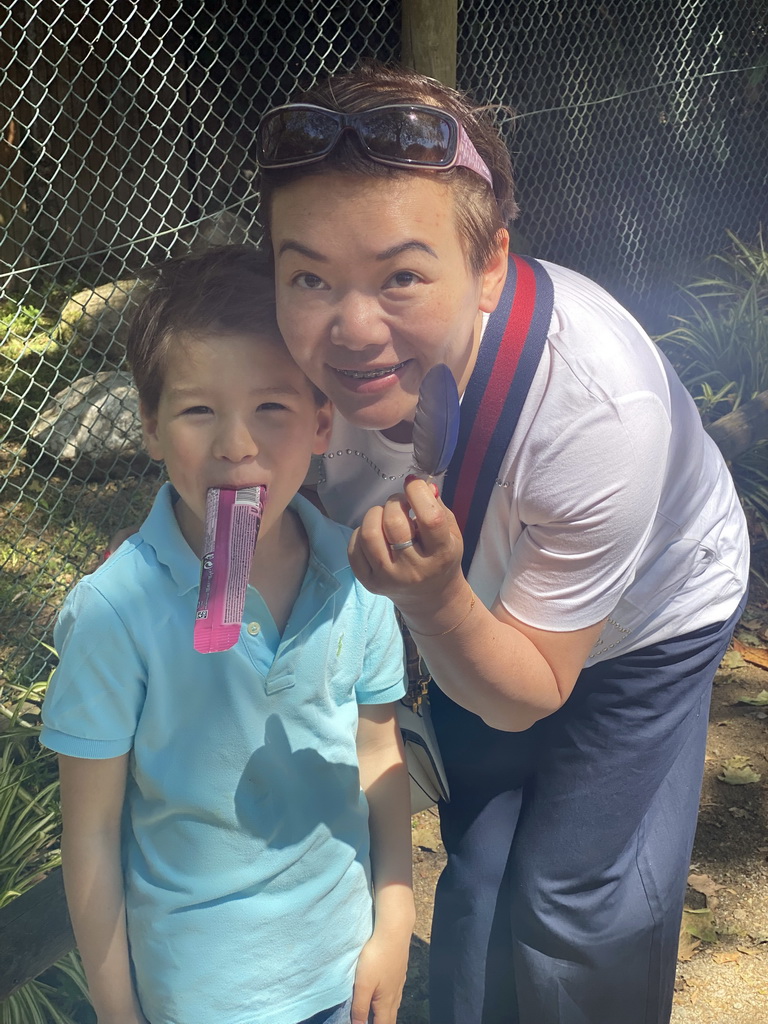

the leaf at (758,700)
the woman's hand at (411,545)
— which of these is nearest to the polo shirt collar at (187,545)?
the woman's hand at (411,545)

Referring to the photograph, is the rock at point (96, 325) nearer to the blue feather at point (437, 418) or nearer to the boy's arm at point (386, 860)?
the boy's arm at point (386, 860)

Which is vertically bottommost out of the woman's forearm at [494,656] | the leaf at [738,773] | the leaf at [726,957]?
the leaf at [738,773]

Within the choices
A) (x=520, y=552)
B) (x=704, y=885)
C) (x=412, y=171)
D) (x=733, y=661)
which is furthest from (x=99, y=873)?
(x=733, y=661)

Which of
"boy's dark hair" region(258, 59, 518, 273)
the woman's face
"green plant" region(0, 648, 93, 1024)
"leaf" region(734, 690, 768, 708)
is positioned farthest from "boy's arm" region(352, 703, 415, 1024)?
"leaf" region(734, 690, 768, 708)

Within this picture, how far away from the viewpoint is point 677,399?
1.62 m

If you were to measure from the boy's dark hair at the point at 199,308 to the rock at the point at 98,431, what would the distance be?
3857 millimetres

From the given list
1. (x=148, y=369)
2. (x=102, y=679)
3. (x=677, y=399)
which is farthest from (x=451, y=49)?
(x=102, y=679)

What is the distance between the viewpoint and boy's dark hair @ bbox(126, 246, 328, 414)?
130cm

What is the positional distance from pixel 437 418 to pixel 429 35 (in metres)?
2.85

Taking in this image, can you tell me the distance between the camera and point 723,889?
2725 mm

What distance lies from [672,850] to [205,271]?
1202 millimetres

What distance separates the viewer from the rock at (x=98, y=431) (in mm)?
5262

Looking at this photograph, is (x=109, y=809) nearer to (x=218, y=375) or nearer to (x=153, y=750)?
(x=153, y=750)

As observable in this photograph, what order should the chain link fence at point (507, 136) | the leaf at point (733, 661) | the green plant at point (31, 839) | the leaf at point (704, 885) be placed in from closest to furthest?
1. the green plant at point (31, 839)
2. the leaf at point (704, 885)
3. the leaf at point (733, 661)
4. the chain link fence at point (507, 136)
